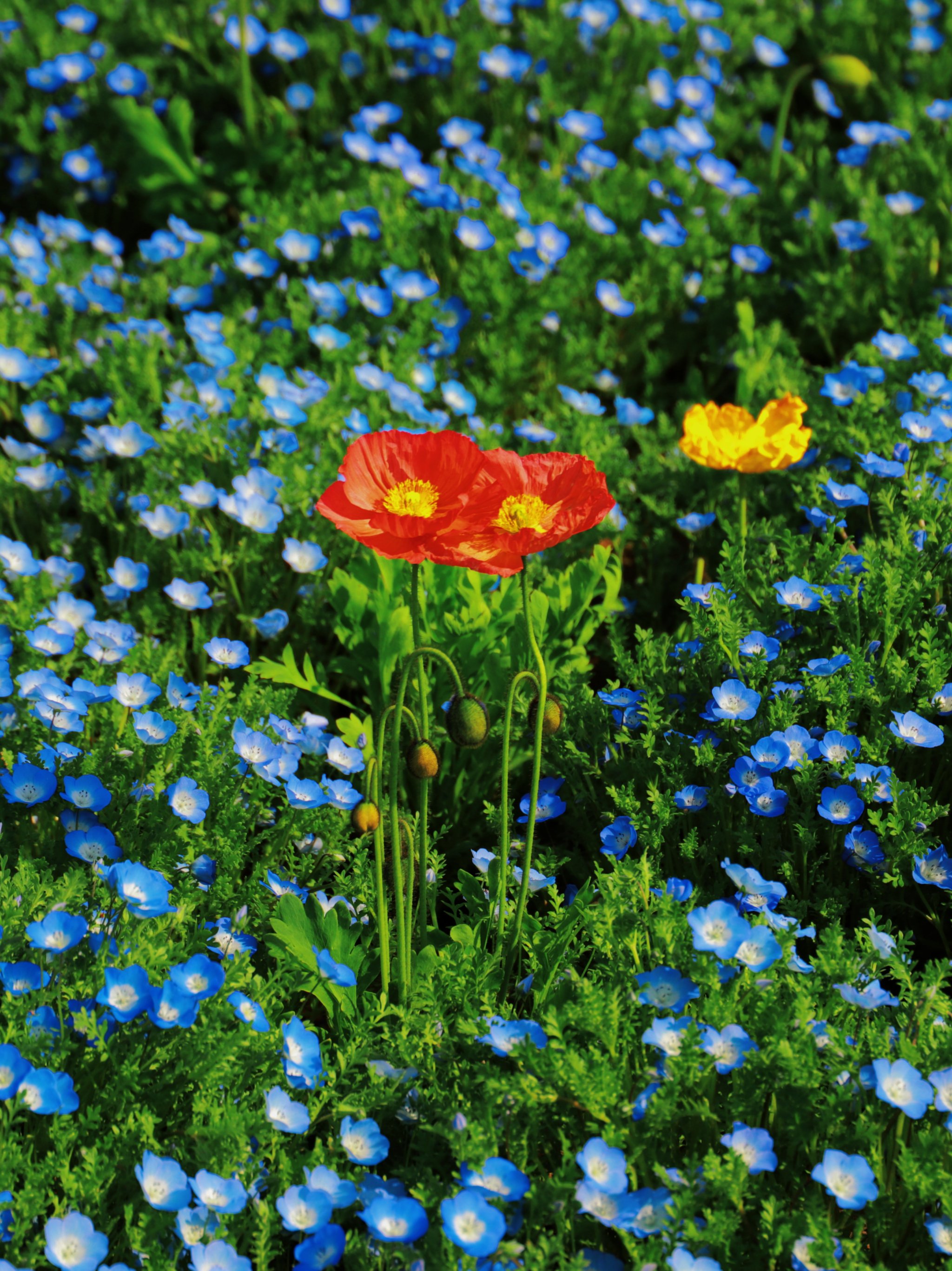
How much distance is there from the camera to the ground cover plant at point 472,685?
5.00 feet

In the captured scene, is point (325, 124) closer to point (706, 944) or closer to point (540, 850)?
point (540, 850)

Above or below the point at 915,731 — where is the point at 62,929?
below

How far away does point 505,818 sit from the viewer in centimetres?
176

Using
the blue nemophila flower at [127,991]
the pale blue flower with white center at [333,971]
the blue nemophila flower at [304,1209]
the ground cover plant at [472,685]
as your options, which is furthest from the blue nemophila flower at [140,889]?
the blue nemophila flower at [304,1209]

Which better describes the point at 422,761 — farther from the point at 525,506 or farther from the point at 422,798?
the point at 525,506

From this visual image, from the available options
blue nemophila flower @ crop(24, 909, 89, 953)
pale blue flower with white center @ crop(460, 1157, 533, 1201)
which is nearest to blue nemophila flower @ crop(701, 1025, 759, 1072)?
pale blue flower with white center @ crop(460, 1157, 533, 1201)

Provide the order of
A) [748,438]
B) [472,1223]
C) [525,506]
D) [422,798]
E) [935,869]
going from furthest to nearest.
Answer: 1. [748,438]
2. [935,869]
3. [422,798]
4. [525,506]
5. [472,1223]

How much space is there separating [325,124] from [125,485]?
2026mm

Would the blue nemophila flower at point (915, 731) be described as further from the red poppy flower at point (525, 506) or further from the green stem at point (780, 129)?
the green stem at point (780, 129)

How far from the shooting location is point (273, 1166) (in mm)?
1576

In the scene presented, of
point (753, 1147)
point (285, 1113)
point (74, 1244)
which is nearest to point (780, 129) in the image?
point (753, 1147)

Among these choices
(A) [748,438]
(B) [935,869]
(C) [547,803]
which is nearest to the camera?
(B) [935,869]

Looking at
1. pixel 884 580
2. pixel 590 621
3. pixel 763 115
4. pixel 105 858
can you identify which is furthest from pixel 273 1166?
pixel 763 115

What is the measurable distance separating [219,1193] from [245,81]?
11.6ft
